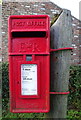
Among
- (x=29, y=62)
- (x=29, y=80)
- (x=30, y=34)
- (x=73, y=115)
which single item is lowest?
(x=73, y=115)

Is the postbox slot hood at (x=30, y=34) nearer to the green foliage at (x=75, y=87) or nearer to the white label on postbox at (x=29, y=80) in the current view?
the white label on postbox at (x=29, y=80)

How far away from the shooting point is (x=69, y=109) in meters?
4.19

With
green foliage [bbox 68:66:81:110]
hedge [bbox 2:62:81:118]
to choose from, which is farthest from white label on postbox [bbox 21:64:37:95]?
green foliage [bbox 68:66:81:110]

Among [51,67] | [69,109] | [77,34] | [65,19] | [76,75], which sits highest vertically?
[77,34]

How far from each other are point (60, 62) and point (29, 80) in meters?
0.37

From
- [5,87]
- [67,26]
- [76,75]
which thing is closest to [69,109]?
[76,75]

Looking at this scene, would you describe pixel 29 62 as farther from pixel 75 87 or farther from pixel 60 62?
pixel 75 87

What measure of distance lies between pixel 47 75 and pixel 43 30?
1.48 feet

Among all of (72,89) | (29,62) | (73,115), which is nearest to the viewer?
(29,62)

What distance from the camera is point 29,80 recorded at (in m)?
1.85

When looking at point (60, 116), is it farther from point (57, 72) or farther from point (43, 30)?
point (43, 30)

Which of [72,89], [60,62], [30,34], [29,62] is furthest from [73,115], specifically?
[30,34]

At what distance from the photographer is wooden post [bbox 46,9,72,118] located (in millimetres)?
1814

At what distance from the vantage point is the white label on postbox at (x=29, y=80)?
6.01 feet
